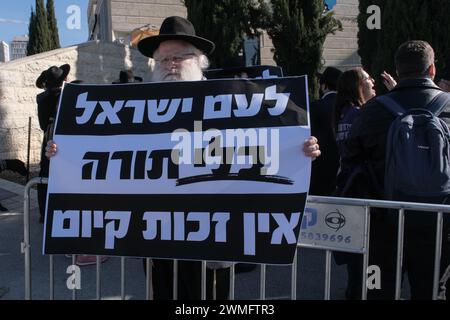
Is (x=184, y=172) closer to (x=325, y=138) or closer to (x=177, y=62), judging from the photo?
(x=177, y=62)

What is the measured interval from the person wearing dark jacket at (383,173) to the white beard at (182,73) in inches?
37.8

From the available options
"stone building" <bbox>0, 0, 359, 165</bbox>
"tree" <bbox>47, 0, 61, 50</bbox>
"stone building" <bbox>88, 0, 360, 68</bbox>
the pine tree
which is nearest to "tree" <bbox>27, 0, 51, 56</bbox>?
the pine tree

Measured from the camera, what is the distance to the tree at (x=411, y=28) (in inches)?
285

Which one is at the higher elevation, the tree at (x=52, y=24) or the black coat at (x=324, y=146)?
the tree at (x=52, y=24)

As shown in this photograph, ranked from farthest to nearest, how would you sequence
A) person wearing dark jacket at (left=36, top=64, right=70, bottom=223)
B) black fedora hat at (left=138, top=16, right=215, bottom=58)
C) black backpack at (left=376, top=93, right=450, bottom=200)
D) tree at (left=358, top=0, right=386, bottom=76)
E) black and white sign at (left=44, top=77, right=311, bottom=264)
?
tree at (left=358, top=0, right=386, bottom=76), person wearing dark jacket at (left=36, top=64, right=70, bottom=223), black fedora hat at (left=138, top=16, right=215, bottom=58), black backpack at (left=376, top=93, right=450, bottom=200), black and white sign at (left=44, top=77, right=311, bottom=264)

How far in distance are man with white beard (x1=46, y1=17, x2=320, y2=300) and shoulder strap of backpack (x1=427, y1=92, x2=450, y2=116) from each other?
1247 millimetres

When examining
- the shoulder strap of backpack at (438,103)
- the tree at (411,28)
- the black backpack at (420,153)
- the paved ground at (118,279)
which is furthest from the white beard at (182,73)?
the tree at (411,28)

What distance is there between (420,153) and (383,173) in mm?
366

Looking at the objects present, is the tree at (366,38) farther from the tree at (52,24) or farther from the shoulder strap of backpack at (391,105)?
the tree at (52,24)

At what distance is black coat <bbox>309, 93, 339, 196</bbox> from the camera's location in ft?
14.0

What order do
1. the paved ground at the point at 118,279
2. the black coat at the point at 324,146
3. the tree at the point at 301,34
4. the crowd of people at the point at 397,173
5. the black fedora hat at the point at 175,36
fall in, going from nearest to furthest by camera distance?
the crowd of people at the point at 397,173
the black fedora hat at the point at 175,36
the paved ground at the point at 118,279
the black coat at the point at 324,146
the tree at the point at 301,34

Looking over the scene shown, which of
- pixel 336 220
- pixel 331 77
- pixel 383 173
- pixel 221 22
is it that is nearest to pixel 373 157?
pixel 383 173

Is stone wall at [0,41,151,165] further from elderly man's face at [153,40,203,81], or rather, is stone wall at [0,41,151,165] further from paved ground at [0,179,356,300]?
elderly man's face at [153,40,203,81]
